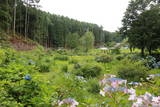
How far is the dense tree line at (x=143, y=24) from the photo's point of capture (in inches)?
369

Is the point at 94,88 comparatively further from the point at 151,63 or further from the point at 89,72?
the point at 151,63

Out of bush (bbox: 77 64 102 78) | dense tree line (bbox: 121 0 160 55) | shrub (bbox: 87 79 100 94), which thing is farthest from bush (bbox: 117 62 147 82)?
dense tree line (bbox: 121 0 160 55)

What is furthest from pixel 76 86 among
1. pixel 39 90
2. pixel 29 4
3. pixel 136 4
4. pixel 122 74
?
pixel 29 4

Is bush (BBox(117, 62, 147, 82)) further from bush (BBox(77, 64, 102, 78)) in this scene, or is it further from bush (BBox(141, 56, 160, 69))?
bush (BBox(141, 56, 160, 69))

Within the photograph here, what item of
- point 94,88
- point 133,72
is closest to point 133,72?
point 133,72

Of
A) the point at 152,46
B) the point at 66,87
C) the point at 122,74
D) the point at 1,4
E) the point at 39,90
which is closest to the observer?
the point at 39,90

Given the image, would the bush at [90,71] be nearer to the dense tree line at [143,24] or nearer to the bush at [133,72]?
the bush at [133,72]

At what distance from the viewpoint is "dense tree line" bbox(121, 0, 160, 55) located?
9.37 meters

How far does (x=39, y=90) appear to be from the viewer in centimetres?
233

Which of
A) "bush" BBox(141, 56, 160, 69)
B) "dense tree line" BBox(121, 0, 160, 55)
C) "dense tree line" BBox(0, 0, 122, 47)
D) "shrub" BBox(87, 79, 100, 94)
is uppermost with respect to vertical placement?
"dense tree line" BBox(0, 0, 122, 47)

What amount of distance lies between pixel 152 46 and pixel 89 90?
7.29 metres

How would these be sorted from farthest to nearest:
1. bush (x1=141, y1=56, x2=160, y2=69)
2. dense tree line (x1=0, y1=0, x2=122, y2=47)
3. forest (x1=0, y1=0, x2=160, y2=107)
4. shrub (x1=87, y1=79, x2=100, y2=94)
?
1. dense tree line (x1=0, y1=0, x2=122, y2=47)
2. bush (x1=141, y1=56, x2=160, y2=69)
3. shrub (x1=87, y1=79, x2=100, y2=94)
4. forest (x1=0, y1=0, x2=160, y2=107)

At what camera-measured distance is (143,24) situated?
10.1m

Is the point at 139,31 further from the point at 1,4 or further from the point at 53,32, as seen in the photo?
the point at 53,32
